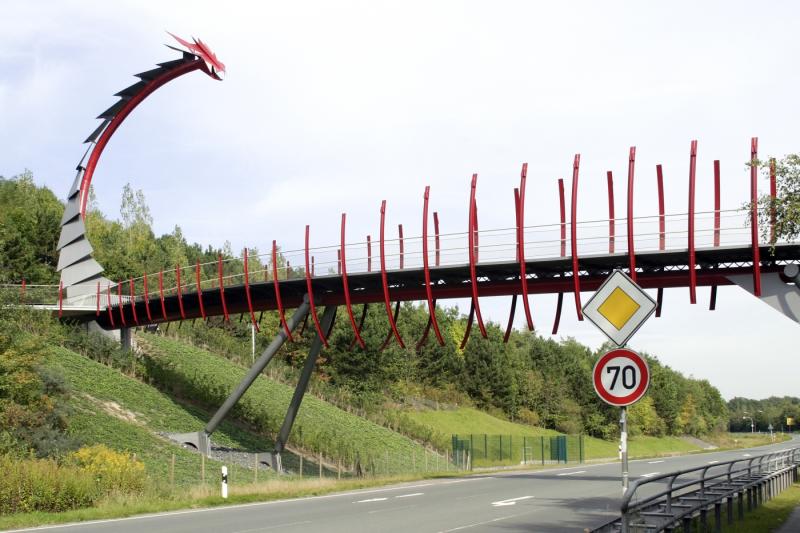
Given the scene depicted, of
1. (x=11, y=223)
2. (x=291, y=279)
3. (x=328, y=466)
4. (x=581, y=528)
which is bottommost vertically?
(x=328, y=466)

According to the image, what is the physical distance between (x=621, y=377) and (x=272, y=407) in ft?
144

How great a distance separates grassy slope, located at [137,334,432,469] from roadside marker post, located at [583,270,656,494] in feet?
125

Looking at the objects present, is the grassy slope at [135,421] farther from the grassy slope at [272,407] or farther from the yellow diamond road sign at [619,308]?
the yellow diamond road sign at [619,308]

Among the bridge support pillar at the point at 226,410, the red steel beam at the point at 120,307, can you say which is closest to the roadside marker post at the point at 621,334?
the bridge support pillar at the point at 226,410

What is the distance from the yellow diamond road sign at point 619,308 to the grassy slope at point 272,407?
38132 mm

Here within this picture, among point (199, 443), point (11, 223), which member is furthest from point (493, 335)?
point (199, 443)

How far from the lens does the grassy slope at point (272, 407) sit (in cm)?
4703

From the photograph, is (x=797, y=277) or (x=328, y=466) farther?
(x=328, y=466)

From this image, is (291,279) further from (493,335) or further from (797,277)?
(493,335)

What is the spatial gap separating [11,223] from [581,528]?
7312 cm

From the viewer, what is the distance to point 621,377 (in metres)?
9.02

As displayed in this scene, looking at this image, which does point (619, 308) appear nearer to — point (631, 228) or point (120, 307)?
point (631, 228)

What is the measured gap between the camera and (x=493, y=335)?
11944 centimetres

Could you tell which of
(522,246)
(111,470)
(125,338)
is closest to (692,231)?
(522,246)
